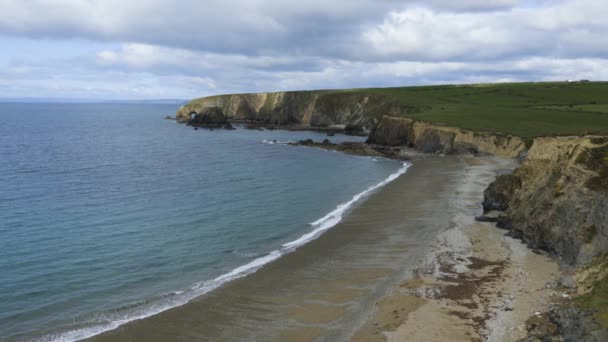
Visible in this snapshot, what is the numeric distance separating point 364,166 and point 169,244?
133 feet

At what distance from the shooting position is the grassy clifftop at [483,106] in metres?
71.2

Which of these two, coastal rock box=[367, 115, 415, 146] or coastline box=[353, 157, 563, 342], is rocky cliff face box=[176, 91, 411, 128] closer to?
coastal rock box=[367, 115, 415, 146]

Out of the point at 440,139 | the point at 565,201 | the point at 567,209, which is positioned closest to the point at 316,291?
the point at 567,209

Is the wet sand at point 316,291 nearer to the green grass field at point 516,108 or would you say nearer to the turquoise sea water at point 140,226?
the turquoise sea water at point 140,226

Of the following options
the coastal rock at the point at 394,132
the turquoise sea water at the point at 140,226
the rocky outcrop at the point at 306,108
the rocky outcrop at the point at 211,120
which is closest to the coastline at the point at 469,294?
the turquoise sea water at the point at 140,226

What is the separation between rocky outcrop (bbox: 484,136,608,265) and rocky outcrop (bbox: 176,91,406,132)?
264 ft

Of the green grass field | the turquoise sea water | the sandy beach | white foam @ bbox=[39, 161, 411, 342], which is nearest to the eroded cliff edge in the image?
the sandy beach

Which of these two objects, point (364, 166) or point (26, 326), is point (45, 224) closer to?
point (26, 326)

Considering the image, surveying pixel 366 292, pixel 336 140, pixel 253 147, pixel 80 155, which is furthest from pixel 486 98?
pixel 366 292

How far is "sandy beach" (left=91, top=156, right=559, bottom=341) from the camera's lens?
17.8 metres

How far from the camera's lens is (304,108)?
147375mm

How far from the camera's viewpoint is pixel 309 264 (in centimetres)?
2625

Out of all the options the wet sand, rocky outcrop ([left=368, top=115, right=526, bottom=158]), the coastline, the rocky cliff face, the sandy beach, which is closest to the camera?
the coastline

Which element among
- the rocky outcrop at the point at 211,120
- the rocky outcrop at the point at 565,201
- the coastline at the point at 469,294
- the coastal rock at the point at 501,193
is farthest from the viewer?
the rocky outcrop at the point at 211,120
